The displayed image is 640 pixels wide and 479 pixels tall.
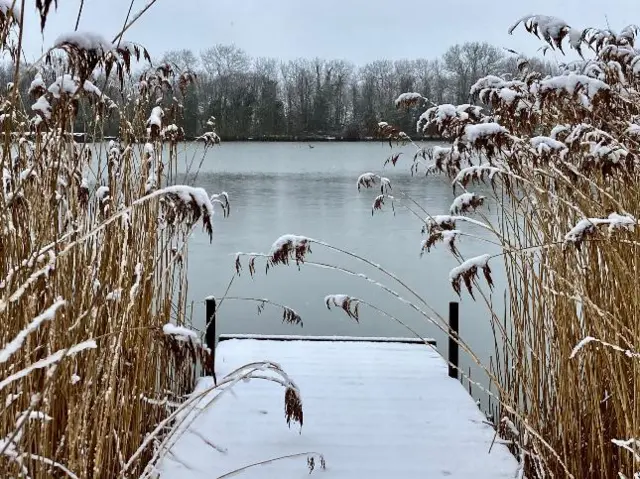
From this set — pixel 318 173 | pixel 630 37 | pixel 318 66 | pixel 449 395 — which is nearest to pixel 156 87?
pixel 630 37

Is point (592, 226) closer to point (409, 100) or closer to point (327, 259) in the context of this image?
point (409, 100)

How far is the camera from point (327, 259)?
8.25 meters

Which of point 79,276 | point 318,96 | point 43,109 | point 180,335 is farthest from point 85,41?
point 318,96

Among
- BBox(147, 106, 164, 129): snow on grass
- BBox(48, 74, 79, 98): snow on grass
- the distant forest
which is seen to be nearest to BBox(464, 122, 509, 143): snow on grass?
BBox(48, 74, 79, 98): snow on grass

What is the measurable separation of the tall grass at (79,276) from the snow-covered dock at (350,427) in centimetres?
24

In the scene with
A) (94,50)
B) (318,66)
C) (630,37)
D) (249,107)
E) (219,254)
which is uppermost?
(318,66)

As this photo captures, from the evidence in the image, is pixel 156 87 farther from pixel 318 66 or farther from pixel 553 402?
pixel 318 66

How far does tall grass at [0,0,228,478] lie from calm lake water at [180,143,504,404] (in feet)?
Answer: 1.61

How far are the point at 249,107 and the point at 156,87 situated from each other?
78.4 ft

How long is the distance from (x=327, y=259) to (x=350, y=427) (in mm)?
5533

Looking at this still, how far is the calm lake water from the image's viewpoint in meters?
5.95

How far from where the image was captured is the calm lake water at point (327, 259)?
19.5 feet

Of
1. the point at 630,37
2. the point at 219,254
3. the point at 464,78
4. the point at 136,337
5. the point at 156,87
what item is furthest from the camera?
the point at 464,78

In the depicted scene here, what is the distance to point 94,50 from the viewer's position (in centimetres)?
90
